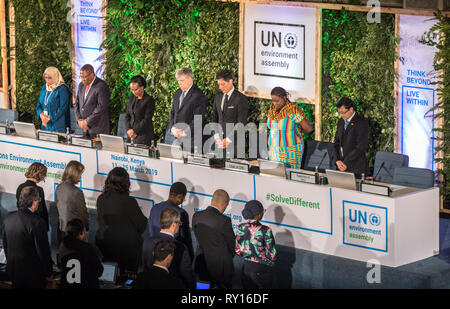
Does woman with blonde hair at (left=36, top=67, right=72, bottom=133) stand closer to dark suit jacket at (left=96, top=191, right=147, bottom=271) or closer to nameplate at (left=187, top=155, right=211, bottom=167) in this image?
nameplate at (left=187, top=155, right=211, bottom=167)

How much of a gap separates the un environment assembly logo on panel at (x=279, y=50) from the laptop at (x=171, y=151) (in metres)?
2.44

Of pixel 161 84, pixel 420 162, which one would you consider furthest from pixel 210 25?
pixel 420 162

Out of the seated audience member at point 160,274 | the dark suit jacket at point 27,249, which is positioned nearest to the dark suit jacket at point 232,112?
the dark suit jacket at point 27,249

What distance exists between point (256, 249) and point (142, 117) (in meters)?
3.37

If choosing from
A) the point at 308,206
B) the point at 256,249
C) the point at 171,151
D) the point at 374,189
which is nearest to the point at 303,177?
the point at 308,206

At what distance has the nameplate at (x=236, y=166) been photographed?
8.59 metres

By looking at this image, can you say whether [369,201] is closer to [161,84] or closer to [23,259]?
[23,259]

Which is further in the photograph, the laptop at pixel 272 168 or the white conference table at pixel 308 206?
the laptop at pixel 272 168

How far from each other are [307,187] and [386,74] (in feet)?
8.93

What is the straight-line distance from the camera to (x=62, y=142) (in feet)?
32.6

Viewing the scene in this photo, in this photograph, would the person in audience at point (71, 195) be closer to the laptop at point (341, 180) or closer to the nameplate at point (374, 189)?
the laptop at point (341, 180)

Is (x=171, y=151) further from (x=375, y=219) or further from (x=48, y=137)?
(x=375, y=219)

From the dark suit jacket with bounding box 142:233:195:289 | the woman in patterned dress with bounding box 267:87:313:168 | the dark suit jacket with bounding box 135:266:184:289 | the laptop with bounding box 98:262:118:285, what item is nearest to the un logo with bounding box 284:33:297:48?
the woman in patterned dress with bounding box 267:87:313:168

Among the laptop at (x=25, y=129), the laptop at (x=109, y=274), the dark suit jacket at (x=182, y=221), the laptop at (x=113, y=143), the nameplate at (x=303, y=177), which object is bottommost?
the laptop at (x=109, y=274)
